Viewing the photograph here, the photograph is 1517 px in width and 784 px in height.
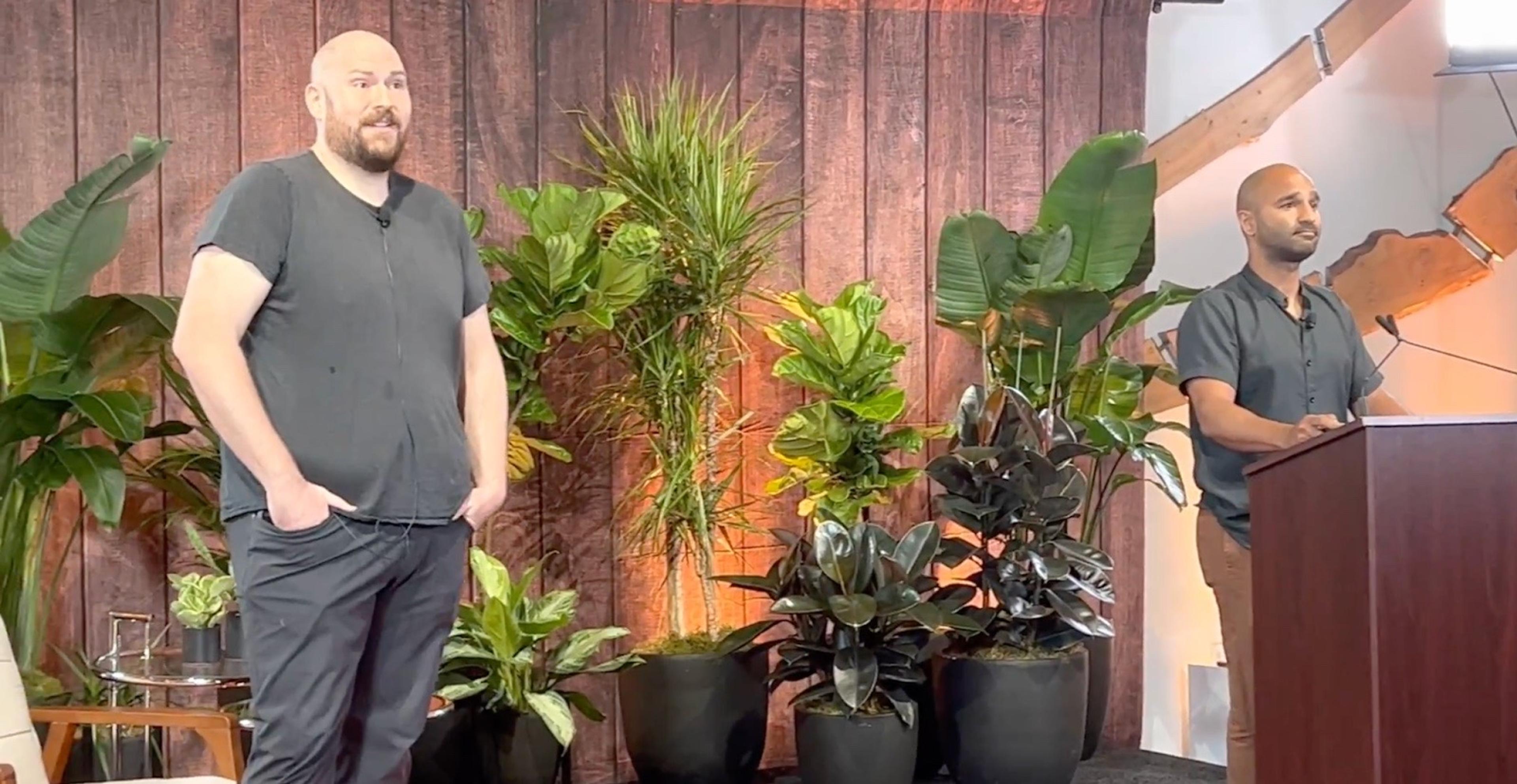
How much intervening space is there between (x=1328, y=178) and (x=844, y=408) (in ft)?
6.29

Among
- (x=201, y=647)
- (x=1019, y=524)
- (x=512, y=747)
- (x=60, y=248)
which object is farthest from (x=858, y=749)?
(x=60, y=248)

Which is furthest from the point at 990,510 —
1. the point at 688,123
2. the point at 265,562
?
the point at 265,562

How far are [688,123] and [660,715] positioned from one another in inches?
57.8

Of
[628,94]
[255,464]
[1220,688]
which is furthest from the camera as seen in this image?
[1220,688]

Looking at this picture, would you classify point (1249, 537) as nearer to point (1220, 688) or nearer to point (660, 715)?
point (660, 715)

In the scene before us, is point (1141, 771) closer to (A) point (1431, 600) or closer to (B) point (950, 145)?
(B) point (950, 145)

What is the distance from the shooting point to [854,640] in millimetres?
3605

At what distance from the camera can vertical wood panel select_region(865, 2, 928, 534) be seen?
14.1 feet

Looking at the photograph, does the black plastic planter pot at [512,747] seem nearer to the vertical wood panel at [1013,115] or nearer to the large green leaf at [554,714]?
the large green leaf at [554,714]

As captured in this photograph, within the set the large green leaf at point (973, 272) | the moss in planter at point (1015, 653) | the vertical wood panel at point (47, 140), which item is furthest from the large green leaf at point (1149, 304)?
the vertical wood panel at point (47, 140)

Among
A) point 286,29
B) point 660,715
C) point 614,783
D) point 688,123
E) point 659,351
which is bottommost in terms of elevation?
point 614,783

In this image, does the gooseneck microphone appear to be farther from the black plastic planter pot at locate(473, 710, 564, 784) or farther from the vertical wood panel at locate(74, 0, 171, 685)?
the vertical wood panel at locate(74, 0, 171, 685)

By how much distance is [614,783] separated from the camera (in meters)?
4.04

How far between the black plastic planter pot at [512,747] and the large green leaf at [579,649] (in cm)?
13
